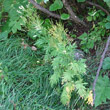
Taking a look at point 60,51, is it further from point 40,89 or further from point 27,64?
point 27,64

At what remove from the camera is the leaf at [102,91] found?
186 centimetres

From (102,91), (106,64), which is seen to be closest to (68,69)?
(102,91)

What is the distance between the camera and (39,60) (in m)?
2.49

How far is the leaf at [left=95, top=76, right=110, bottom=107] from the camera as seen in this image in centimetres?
186

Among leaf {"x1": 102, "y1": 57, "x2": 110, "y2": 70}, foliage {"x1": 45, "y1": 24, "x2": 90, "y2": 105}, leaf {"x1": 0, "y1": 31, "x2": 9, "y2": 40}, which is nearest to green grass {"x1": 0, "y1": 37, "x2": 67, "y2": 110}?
leaf {"x1": 0, "y1": 31, "x2": 9, "y2": 40}

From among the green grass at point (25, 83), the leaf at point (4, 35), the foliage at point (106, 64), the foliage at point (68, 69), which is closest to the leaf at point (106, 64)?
the foliage at point (106, 64)

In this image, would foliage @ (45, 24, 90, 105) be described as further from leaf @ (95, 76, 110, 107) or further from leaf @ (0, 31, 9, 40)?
leaf @ (0, 31, 9, 40)

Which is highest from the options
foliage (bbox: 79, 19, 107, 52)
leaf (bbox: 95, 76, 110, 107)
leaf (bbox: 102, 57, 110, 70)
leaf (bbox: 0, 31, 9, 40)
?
leaf (bbox: 0, 31, 9, 40)

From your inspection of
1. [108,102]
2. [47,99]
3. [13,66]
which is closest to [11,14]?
[13,66]

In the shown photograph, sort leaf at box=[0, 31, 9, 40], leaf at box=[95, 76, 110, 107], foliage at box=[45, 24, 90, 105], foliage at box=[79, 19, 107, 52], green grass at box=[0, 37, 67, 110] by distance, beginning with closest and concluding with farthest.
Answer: foliage at box=[45, 24, 90, 105], leaf at box=[95, 76, 110, 107], green grass at box=[0, 37, 67, 110], foliage at box=[79, 19, 107, 52], leaf at box=[0, 31, 9, 40]

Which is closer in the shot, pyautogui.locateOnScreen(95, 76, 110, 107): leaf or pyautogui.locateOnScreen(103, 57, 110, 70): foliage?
pyautogui.locateOnScreen(95, 76, 110, 107): leaf

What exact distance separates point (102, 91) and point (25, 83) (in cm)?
88

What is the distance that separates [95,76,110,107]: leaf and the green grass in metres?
0.40

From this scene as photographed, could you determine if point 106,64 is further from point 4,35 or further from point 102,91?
point 4,35
